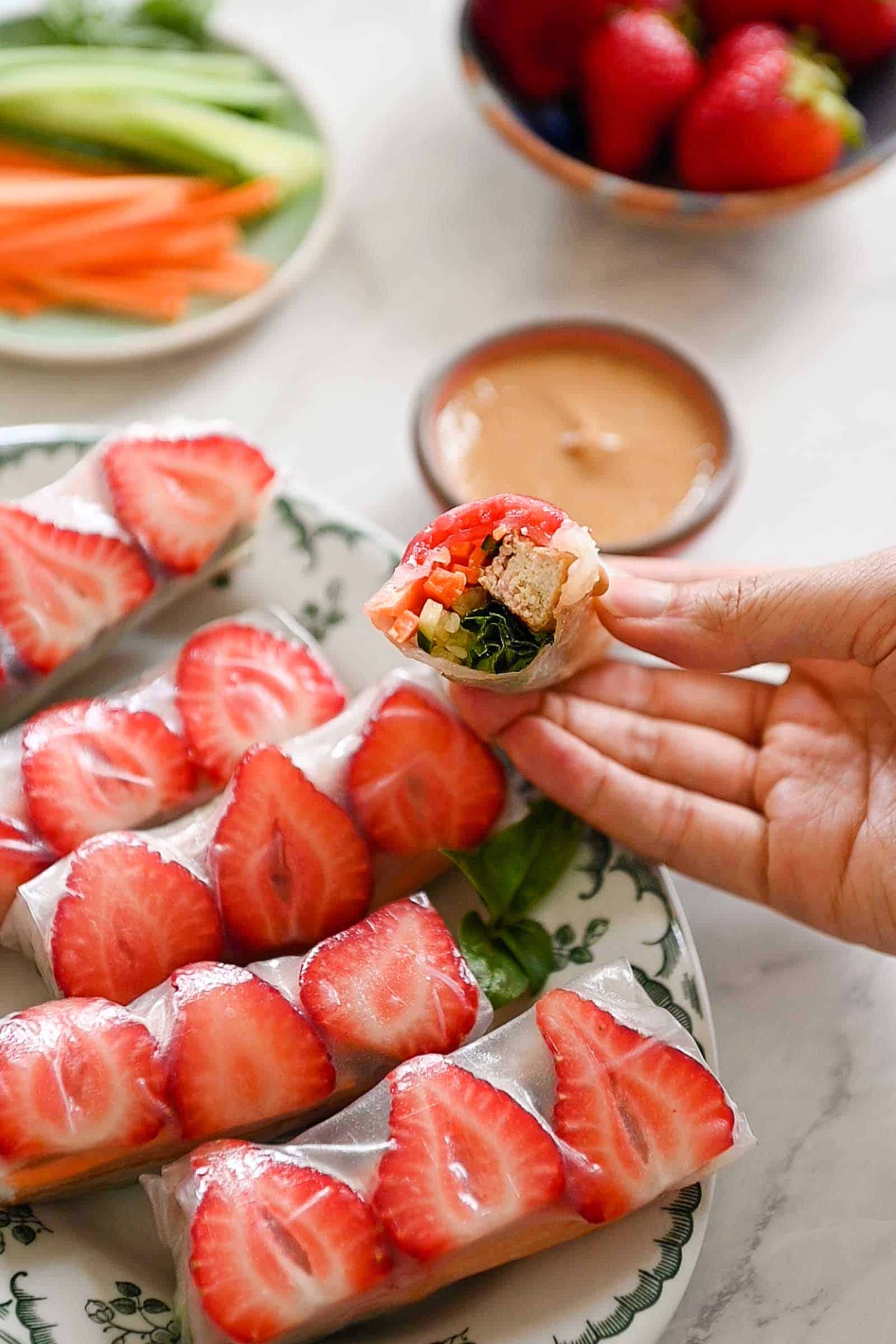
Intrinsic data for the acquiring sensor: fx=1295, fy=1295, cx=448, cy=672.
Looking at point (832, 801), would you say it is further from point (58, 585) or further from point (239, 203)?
point (239, 203)

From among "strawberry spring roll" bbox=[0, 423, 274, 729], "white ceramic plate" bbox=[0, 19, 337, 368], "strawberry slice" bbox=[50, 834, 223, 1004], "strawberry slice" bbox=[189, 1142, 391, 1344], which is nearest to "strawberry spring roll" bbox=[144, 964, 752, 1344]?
"strawberry slice" bbox=[189, 1142, 391, 1344]

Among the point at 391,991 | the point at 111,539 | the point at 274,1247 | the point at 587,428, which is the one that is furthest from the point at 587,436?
the point at 274,1247

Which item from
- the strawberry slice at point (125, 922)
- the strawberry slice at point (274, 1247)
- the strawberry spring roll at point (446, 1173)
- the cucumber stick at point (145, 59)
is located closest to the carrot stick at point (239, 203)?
the cucumber stick at point (145, 59)

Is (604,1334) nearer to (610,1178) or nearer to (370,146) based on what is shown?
(610,1178)

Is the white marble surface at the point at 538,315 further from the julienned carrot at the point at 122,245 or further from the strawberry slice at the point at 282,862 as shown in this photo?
the strawberry slice at the point at 282,862

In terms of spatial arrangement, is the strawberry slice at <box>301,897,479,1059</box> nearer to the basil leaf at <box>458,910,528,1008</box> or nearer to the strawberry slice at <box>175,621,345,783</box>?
the basil leaf at <box>458,910,528,1008</box>

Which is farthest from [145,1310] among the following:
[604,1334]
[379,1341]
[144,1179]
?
[604,1334]
